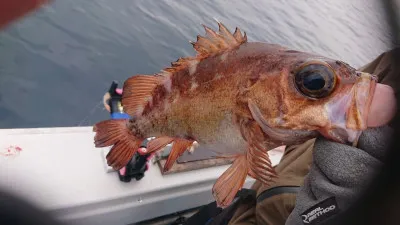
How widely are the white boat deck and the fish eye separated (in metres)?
1.51

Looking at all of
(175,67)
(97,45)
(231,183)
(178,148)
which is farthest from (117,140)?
(97,45)

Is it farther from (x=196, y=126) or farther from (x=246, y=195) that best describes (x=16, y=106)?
(x=196, y=126)

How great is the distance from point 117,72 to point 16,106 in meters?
1.50

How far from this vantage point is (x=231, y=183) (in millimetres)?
1084

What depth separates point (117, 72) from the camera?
16.8 feet

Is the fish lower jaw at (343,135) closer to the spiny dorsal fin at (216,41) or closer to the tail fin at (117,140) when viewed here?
the spiny dorsal fin at (216,41)

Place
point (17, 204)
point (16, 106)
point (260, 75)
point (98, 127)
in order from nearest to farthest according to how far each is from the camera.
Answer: point (17, 204)
point (260, 75)
point (98, 127)
point (16, 106)

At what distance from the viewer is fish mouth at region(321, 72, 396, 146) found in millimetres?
827

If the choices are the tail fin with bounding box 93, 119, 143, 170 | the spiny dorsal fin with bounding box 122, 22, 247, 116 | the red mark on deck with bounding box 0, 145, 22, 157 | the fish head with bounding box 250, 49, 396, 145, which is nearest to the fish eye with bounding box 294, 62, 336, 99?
the fish head with bounding box 250, 49, 396, 145

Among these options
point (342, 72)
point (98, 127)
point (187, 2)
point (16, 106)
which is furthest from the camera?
point (187, 2)

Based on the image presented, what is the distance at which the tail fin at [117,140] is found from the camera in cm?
133

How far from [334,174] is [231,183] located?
305mm

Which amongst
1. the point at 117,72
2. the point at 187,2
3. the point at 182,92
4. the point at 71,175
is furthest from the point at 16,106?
the point at 187,2

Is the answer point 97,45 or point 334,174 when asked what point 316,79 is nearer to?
point 334,174
